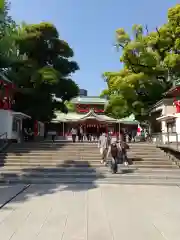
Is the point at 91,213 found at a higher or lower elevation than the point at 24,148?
lower

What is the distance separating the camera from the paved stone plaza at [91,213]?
16.5ft

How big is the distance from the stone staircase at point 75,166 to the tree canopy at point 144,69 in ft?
29.4

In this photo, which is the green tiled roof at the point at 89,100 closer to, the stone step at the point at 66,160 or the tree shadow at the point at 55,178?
the stone step at the point at 66,160

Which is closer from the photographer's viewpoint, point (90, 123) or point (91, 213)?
point (91, 213)

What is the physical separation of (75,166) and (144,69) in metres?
15.4

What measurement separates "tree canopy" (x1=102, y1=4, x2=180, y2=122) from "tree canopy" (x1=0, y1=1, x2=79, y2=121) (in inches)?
194

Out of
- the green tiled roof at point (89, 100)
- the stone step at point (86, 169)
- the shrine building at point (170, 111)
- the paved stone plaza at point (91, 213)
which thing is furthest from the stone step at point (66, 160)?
the green tiled roof at point (89, 100)

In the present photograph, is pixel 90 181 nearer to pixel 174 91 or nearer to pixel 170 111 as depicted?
pixel 170 111

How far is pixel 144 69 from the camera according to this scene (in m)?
25.6

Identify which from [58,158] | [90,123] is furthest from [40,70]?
[90,123]

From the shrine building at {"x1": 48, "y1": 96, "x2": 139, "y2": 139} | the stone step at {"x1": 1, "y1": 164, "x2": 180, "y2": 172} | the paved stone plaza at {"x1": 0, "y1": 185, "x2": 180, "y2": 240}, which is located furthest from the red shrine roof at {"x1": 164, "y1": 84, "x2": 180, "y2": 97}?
the paved stone plaza at {"x1": 0, "y1": 185, "x2": 180, "y2": 240}

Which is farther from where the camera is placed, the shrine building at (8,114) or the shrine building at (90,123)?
the shrine building at (90,123)

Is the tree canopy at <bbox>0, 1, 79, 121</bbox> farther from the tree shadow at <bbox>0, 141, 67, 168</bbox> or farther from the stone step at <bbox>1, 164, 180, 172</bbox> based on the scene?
the stone step at <bbox>1, 164, 180, 172</bbox>

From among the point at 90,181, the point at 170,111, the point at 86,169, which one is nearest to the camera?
the point at 90,181
